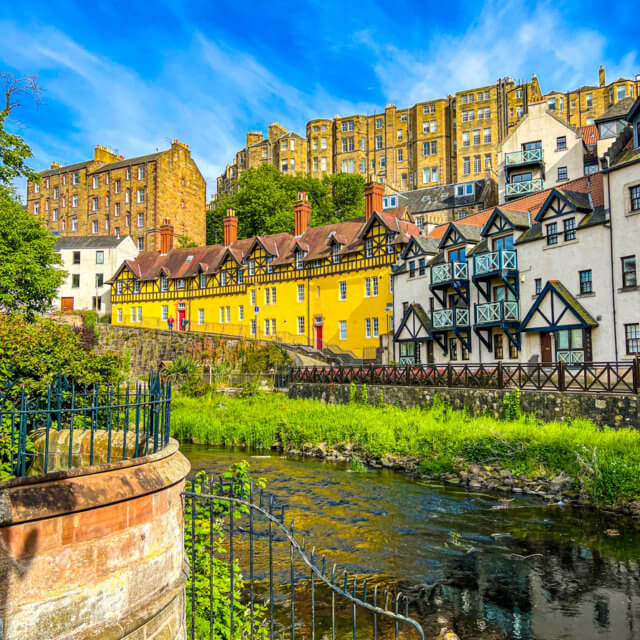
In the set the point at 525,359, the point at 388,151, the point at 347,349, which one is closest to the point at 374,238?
the point at 347,349

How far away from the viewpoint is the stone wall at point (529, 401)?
18.3m

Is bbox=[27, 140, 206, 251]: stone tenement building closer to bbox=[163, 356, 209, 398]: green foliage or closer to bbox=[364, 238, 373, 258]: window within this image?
bbox=[163, 356, 209, 398]: green foliage

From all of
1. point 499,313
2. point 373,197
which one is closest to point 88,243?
point 373,197

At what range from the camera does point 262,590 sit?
1005 centimetres

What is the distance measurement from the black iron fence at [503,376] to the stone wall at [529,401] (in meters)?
0.44

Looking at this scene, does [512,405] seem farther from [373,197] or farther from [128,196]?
[128,196]

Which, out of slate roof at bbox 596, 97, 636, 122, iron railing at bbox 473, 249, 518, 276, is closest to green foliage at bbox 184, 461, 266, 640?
iron railing at bbox 473, 249, 518, 276

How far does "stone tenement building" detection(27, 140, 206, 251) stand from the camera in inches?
2645

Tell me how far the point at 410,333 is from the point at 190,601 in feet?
98.7

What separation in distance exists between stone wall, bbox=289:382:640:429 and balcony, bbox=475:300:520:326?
5759 millimetres

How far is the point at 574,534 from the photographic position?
12.9m

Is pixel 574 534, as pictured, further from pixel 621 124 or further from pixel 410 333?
pixel 621 124

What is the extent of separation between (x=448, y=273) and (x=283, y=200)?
120 feet

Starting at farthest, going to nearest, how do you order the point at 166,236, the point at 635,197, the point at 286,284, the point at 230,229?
the point at 166,236 < the point at 230,229 < the point at 286,284 < the point at 635,197
